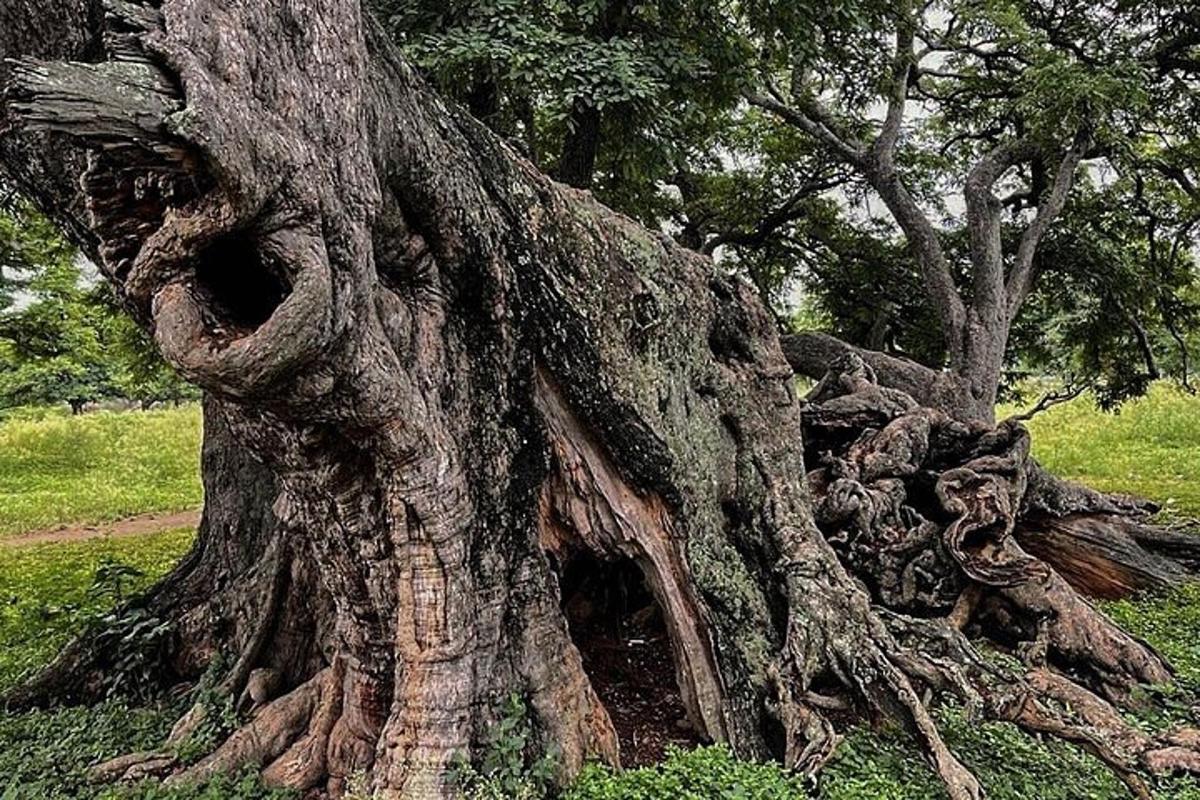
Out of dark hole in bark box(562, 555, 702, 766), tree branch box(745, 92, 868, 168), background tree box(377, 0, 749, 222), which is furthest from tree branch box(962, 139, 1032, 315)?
dark hole in bark box(562, 555, 702, 766)

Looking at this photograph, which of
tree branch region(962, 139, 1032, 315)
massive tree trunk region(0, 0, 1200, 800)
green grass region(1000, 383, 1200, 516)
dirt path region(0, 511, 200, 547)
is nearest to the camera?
massive tree trunk region(0, 0, 1200, 800)

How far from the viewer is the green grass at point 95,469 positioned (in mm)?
14164

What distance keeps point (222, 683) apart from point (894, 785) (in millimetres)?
3382

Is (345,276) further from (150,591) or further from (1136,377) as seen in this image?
(1136,377)

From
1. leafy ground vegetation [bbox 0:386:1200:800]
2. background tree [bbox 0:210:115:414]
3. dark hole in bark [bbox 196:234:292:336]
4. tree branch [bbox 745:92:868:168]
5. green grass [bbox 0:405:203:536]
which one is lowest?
leafy ground vegetation [bbox 0:386:1200:800]

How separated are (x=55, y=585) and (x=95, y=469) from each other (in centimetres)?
1074

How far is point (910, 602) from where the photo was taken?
6.03 meters

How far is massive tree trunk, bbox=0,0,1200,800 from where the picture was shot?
2.71 meters

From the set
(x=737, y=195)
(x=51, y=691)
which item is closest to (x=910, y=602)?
(x=51, y=691)

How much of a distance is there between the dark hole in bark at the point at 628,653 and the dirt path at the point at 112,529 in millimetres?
8754

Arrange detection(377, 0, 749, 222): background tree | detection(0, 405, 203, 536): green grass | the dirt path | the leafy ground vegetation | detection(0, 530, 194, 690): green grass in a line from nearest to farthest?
1. the leafy ground vegetation
2. detection(377, 0, 749, 222): background tree
3. detection(0, 530, 194, 690): green grass
4. the dirt path
5. detection(0, 405, 203, 536): green grass

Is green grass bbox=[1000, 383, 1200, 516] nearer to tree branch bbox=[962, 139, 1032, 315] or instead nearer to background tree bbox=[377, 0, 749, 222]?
tree branch bbox=[962, 139, 1032, 315]

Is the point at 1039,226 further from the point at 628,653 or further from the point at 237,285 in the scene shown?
the point at 237,285

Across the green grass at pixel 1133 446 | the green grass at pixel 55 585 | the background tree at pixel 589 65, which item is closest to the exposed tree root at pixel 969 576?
the background tree at pixel 589 65
